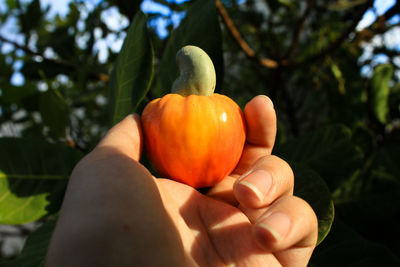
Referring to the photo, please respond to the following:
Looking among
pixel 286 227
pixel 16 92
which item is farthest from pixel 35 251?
pixel 16 92

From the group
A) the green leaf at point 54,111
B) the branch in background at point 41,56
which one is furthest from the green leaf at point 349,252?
the branch in background at point 41,56

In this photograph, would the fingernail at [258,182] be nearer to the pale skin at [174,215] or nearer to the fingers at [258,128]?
the pale skin at [174,215]

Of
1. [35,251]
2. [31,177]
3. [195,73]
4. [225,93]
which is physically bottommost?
[35,251]

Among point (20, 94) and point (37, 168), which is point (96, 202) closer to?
point (37, 168)

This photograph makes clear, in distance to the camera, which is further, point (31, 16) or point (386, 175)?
point (31, 16)

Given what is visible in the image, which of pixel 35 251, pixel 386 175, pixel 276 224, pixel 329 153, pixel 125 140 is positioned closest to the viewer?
pixel 276 224

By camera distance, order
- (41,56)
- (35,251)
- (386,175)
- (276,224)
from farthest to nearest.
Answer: (41,56)
(386,175)
(35,251)
(276,224)

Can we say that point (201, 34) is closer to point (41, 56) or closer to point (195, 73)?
point (195, 73)
